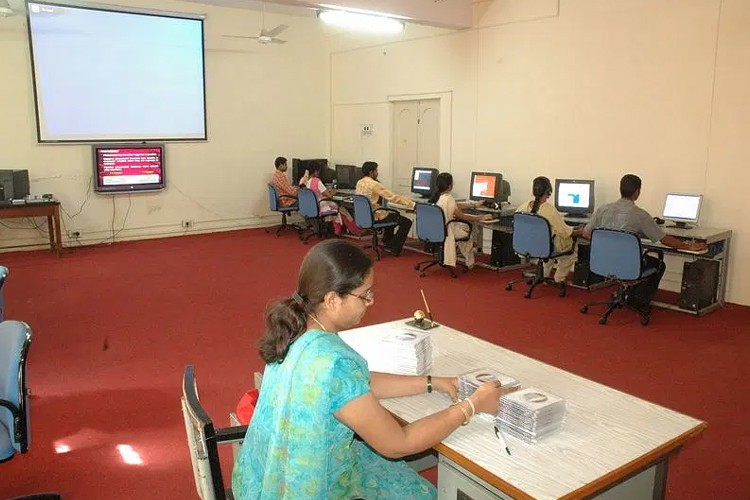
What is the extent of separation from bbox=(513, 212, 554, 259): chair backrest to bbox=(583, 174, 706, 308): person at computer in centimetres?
41

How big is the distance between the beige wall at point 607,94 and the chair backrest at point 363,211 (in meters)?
1.33

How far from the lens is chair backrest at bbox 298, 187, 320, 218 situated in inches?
346

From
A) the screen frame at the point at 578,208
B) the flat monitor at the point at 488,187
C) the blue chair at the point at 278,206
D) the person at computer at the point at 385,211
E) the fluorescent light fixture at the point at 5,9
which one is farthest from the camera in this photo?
the blue chair at the point at 278,206

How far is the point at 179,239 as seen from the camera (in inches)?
358

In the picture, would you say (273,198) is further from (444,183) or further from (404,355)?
(404,355)

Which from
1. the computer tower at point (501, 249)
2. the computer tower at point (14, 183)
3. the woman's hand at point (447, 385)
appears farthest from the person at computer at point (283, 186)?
the woman's hand at point (447, 385)

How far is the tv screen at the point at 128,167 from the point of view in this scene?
842cm

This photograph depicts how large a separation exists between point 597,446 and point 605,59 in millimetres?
5571

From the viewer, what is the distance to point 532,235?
5.91 meters

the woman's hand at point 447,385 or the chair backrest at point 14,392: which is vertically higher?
the woman's hand at point 447,385

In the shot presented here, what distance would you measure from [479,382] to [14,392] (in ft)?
5.57

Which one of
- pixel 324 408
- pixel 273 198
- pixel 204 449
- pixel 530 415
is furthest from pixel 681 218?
pixel 273 198

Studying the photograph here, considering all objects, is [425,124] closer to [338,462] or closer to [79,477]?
[79,477]

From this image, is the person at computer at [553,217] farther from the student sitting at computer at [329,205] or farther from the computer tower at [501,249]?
the student sitting at computer at [329,205]
